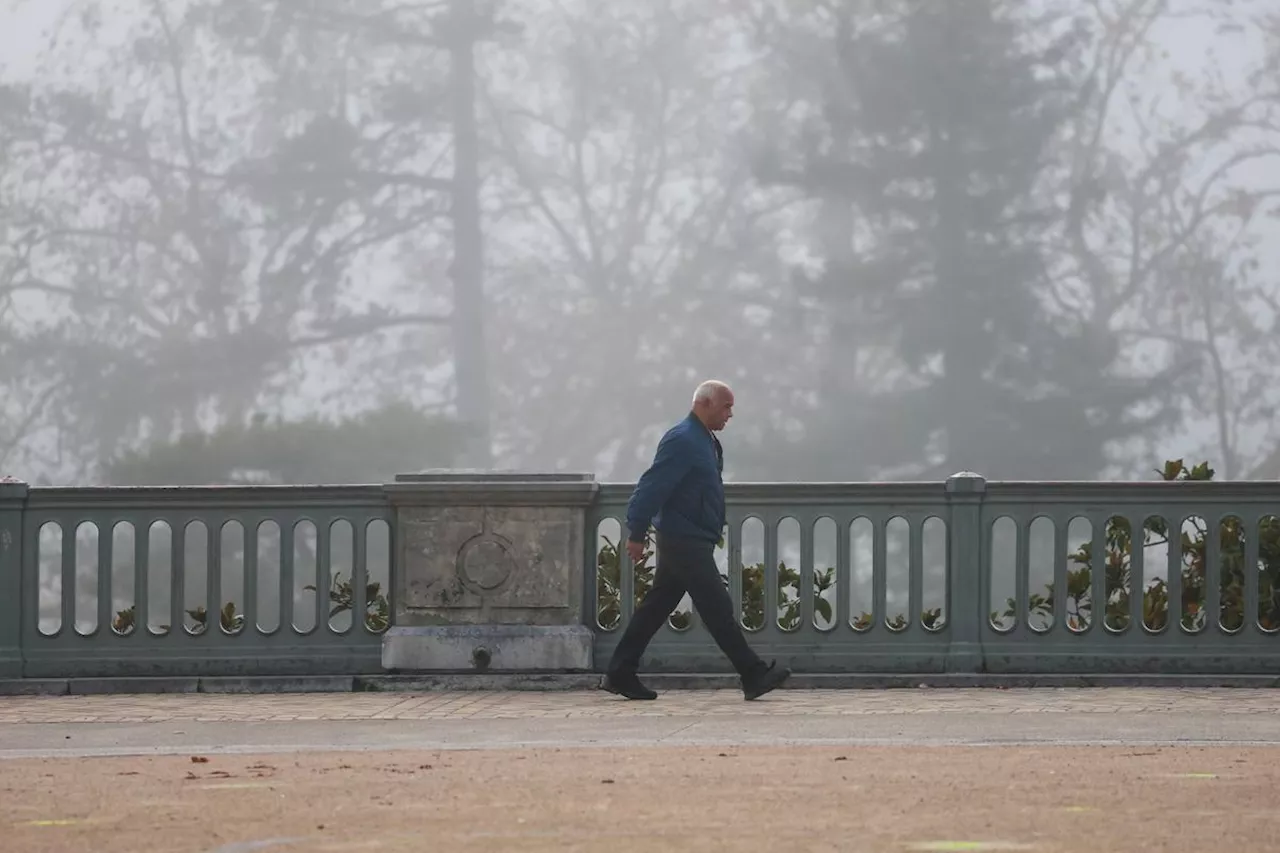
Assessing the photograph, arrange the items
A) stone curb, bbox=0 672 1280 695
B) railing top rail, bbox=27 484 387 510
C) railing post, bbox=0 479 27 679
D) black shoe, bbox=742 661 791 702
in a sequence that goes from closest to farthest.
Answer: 1. black shoe, bbox=742 661 791 702
2. stone curb, bbox=0 672 1280 695
3. railing top rail, bbox=27 484 387 510
4. railing post, bbox=0 479 27 679

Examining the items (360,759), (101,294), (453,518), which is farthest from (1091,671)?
(101,294)

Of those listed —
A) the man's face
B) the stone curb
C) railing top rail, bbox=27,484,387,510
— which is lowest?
the stone curb

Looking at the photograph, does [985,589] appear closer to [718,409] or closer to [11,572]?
[718,409]

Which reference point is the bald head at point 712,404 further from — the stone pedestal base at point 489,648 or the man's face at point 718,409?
the stone pedestal base at point 489,648

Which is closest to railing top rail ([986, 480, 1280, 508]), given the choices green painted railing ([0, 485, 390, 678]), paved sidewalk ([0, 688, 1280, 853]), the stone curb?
the stone curb

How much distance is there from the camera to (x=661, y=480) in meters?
9.96

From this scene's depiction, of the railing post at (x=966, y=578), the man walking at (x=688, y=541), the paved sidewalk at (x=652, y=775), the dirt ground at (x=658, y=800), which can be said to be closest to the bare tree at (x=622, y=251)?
the railing post at (x=966, y=578)

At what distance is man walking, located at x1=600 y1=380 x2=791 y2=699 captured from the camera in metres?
9.95

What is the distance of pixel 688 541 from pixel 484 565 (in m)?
1.48

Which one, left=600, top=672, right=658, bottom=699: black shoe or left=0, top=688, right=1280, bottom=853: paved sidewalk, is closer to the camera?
left=0, top=688, right=1280, bottom=853: paved sidewalk

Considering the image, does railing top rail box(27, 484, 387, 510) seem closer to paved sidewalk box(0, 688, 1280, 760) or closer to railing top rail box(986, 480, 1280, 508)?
paved sidewalk box(0, 688, 1280, 760)

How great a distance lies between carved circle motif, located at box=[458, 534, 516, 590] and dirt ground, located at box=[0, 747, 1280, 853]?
384 centimetres

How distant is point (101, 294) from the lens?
1553 inches

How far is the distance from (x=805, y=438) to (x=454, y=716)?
2954cm
